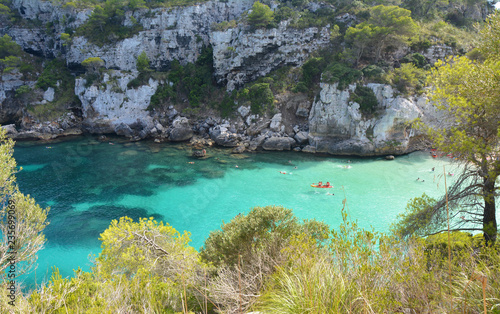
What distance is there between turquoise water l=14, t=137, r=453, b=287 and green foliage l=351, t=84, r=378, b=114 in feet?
18.6

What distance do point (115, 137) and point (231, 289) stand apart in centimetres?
3543

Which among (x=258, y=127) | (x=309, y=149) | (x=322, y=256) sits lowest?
(x=309, y=149)

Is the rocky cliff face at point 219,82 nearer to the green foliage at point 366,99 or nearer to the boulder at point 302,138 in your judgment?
the boulder at point 302,138

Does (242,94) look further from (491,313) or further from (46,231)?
(491,313)

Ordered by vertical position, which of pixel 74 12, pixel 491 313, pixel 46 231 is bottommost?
pixel 46 231

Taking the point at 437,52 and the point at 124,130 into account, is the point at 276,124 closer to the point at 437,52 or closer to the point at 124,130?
the point at 437,52

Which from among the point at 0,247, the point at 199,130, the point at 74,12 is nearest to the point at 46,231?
the point at 0,247

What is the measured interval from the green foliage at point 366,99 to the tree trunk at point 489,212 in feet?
71.1

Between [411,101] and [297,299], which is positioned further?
[411,101]

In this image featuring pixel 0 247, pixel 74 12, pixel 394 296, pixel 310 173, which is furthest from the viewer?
pixel 74 12

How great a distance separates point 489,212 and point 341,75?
78.8ft

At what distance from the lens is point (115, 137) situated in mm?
34375

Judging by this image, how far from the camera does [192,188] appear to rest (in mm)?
19891

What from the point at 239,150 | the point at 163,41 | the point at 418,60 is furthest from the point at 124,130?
the point at 418,60
